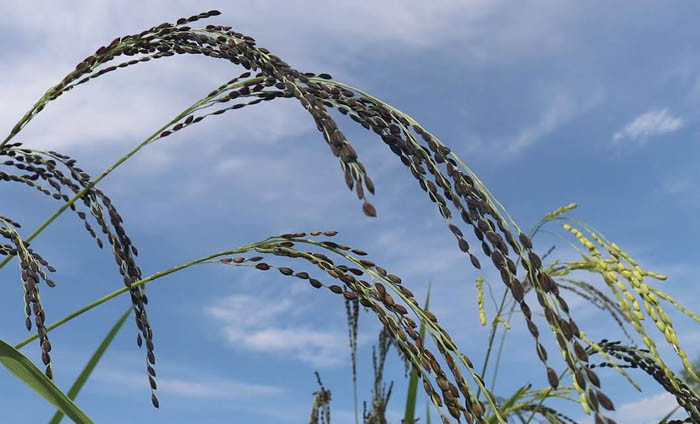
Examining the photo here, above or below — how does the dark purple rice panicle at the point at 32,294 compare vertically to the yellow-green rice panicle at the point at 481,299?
below

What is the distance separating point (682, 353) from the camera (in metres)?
1.82

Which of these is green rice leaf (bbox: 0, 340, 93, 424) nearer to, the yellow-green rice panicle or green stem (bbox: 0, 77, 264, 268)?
green stem (bbox: 0, 77, 264, 268)

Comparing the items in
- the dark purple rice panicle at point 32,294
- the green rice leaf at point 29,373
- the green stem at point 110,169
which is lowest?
the green rice leaf at point 29,373


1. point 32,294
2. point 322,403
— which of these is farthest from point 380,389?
point 32,294

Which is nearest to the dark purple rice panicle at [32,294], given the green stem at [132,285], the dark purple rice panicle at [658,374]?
the green stem at [132,285]

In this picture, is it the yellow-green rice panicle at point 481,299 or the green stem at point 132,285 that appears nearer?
the green stem at point 132,285

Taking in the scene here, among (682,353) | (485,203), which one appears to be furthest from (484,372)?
(485,203)

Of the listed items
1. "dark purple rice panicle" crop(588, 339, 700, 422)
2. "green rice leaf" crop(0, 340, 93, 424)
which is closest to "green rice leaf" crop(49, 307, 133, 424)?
"green rice leaf" crop(0, 340, 93, 424)

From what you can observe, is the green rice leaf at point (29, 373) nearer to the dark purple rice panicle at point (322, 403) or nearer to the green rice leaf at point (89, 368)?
the green rice leaf at point (89, 368)

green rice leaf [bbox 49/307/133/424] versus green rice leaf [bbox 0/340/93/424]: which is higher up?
green rice leaf [bbox 49/307/133/424]

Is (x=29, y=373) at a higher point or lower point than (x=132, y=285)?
lower

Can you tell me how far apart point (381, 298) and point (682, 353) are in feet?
2.90

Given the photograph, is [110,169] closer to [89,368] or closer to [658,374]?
[89,368]

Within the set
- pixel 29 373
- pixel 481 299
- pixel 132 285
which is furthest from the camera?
pixel 481 299
